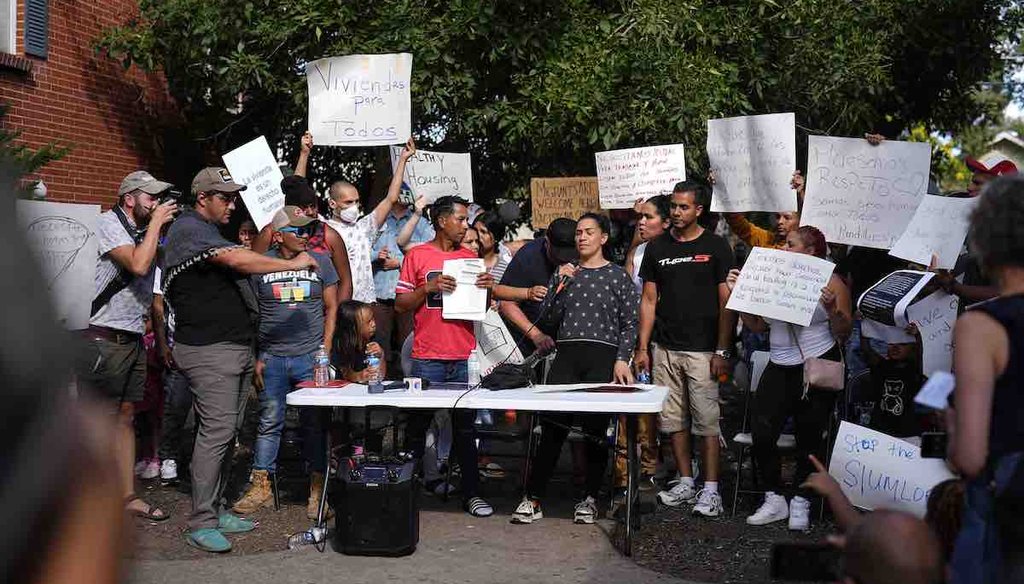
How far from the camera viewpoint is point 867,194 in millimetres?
8266

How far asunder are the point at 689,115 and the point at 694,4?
125 cm

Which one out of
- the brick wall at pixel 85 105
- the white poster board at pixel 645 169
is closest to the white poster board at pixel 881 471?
the white poster board at pixel 645 169

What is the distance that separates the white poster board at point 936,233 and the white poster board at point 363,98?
4.17 metres

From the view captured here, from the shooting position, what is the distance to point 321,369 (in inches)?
302

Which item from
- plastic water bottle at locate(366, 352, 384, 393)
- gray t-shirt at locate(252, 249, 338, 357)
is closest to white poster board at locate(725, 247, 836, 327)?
plastic water bottle at locate(366, 352, 384, 393)

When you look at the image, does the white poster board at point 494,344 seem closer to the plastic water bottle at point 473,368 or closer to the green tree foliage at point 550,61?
the plastic water bottle at point 473,368

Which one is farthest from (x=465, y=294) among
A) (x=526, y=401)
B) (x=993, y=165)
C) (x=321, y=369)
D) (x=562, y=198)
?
(x=993, y=165)

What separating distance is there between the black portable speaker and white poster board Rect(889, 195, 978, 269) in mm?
3328

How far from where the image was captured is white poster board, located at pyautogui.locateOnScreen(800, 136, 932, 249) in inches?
322

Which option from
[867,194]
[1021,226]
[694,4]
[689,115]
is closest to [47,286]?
[1021,226]

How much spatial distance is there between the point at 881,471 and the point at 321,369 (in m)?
3.49

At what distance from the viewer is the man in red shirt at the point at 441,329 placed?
26.2 ft

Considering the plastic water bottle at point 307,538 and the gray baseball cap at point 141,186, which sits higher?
the gray baseball cap at point 141,186

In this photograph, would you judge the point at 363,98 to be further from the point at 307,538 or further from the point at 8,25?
the point at 8,25
